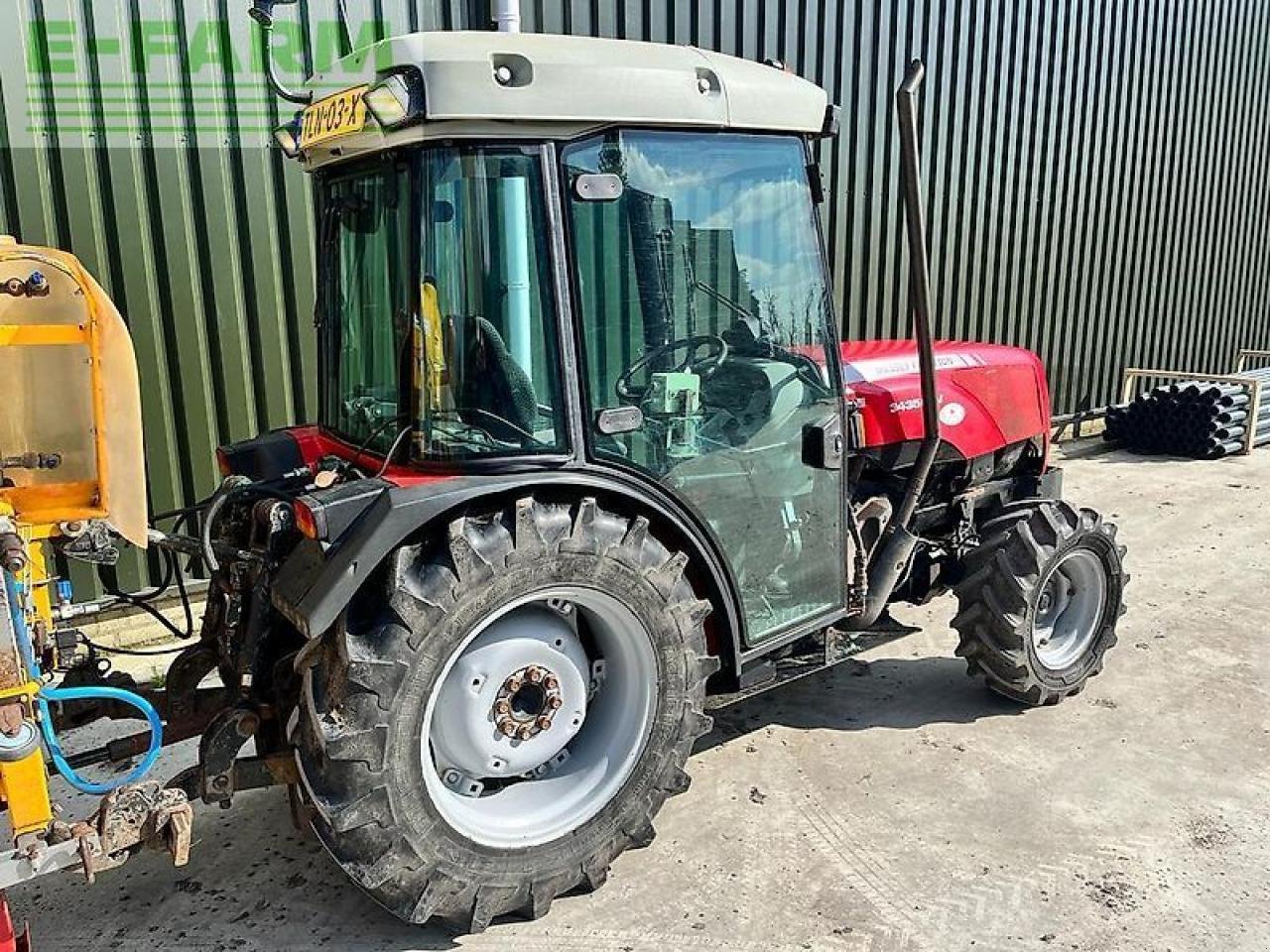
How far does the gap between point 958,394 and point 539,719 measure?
220cm

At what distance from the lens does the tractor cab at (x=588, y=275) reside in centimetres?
265

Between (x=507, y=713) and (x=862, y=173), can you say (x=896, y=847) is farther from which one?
(x=862, y=173)

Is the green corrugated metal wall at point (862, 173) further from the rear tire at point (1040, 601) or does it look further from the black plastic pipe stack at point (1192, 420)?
the rear tire at point (1040, 601)

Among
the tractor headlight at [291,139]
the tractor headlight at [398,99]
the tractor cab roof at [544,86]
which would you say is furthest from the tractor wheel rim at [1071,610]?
the tractor headlight at [291,139]

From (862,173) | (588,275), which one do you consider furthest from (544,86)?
(862,173)

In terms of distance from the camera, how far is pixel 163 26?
4941mm

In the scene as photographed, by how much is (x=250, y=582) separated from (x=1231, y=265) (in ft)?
36.4

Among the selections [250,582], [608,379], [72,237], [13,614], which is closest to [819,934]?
[608,379]

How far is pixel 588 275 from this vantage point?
113 inches

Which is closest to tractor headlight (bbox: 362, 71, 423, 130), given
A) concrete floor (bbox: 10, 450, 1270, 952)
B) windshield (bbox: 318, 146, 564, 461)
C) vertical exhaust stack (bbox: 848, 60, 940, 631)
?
windshield (bbox: 318, 146, 564, 461)

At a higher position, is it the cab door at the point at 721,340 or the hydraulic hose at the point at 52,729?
the cab door at the point at 721,340

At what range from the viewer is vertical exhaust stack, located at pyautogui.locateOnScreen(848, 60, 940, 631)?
3285 millimetres

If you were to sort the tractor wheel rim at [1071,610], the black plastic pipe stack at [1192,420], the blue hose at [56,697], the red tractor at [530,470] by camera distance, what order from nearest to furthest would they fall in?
the blue hose at [56,697] → the red tractor at [530,470] → the tractor wheel rim at [1071,610] → the black plastic pipe stack at [1192,420]

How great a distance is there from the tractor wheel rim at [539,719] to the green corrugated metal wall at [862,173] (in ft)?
10.2
